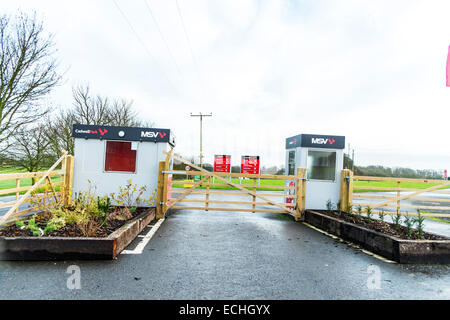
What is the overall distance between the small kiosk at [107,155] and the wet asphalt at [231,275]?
3.84 meters

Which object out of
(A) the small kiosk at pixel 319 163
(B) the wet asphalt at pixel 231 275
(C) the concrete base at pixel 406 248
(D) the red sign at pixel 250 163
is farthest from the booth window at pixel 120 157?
(D) the red sign at pixel 250 163

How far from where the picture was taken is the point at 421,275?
420 cm

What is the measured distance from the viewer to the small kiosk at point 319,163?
954cm

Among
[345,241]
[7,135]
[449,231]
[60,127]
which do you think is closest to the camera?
[345,241]

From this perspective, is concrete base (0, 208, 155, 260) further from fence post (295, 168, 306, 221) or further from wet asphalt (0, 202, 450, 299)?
fence post (295, 168, 306, 221)

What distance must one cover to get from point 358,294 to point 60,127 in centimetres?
2479

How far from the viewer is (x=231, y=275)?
157 inches

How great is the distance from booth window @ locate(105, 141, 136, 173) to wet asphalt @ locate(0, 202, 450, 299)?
4763mm

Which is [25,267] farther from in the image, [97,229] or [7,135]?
[7,135]

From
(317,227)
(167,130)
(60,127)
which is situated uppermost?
(60,127)

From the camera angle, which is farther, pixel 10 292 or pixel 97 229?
pixel 97 229
